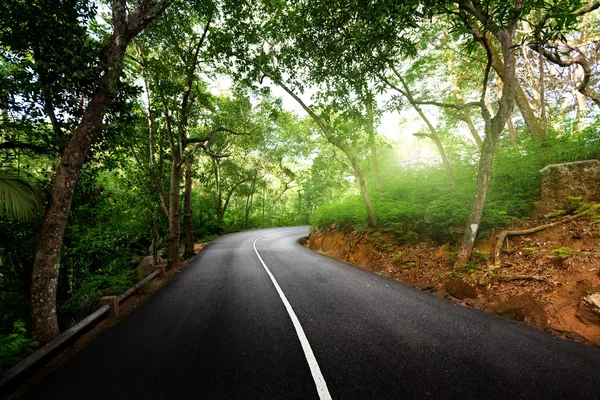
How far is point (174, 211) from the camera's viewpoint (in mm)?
11859

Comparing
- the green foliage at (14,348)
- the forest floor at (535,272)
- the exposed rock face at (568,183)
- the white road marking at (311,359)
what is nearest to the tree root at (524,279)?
the forest floor at (535,272)

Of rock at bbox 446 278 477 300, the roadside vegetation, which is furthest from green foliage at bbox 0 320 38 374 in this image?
rock at bbox 446 278 477 300

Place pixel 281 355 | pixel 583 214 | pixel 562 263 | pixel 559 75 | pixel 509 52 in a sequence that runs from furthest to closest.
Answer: pixel 559 75 < pixel 509 52 < pixel 583 214 < pixel 562 263 < pixel 281 355

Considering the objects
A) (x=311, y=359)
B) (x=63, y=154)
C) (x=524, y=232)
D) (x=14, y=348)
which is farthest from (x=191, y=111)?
(x=524, y=232)

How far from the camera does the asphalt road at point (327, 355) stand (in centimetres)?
314

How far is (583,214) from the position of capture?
19.3ft

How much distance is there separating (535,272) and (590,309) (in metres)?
1.34

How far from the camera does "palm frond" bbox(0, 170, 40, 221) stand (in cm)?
390

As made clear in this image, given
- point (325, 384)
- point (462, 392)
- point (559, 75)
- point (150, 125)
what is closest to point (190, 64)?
point (150, 125)

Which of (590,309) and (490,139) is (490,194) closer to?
(490,139)

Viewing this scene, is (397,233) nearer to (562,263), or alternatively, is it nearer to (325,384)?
(562,263)

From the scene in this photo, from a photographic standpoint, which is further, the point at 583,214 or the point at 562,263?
the point at 583,214

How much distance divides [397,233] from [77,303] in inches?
419

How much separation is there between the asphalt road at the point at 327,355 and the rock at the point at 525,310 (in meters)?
0.26
